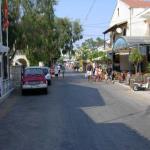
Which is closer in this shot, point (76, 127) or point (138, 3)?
point (76, 127)

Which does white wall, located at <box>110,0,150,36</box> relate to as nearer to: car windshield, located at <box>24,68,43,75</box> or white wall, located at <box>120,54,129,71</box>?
white wall, located at <box>120,54,129,71</box>

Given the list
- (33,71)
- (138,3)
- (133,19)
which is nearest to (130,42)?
(33,71)

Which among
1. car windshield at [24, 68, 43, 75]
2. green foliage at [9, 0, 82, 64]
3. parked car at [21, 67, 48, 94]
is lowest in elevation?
parked car at [21, 67, 48, 94]

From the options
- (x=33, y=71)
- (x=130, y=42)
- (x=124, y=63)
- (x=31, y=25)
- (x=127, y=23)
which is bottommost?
(x=33, y=71)

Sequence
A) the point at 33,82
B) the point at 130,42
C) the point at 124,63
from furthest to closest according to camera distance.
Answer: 1. the point at 124,63
2. the point at 130,42
3. the point at 33,82

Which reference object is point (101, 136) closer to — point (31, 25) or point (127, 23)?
point (31, 25)

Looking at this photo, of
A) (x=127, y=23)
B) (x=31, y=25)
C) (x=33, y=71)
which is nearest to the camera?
(x=33, y=71)

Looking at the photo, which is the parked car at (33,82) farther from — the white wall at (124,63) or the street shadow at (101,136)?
the white wall at (124,63)

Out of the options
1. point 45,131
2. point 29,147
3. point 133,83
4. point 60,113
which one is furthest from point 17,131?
point 133,83

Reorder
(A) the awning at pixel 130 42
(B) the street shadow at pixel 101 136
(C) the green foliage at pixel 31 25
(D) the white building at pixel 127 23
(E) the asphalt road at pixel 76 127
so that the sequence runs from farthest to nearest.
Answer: (D) the white building at pixel 127 23, (C) the green foliage at pixel 31 25, (A) the awning at pixel 130 42, (E) the asphalt road at pixel 76 127, (B) the street shadow at pixel 101 136

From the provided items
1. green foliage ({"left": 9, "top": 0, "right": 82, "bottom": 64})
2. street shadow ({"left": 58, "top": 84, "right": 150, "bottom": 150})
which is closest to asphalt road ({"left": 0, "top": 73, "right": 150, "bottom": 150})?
street shadow ({"left": 58, "top": 84, "right": 150, "bottom": 150})

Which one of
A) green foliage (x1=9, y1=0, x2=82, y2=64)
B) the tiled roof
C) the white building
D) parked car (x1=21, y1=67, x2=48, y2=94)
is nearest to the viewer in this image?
parked car (x1=21, y1=67, x2=48, y2=94)

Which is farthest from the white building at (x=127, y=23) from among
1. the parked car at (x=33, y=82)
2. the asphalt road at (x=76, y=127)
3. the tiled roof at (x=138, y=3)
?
the asphalt road at (x=76, y=127)

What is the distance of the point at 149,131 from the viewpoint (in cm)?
1371
